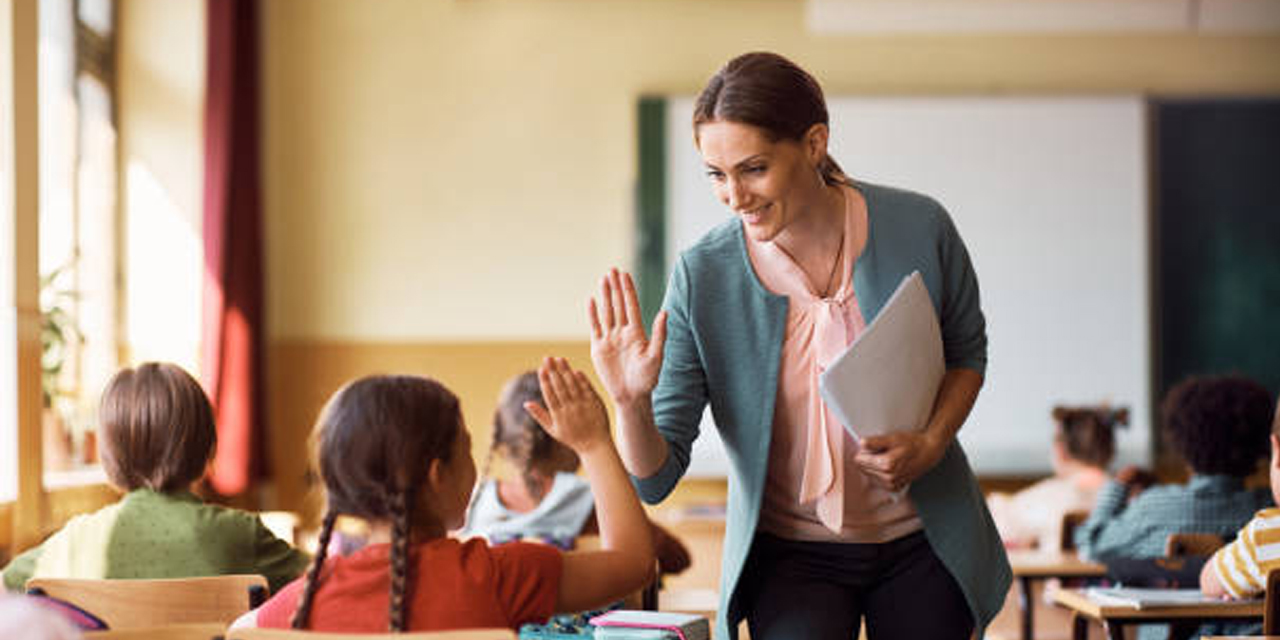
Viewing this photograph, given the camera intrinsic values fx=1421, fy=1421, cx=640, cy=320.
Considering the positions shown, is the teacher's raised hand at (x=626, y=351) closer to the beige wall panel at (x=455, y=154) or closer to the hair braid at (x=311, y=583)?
the hair braid at (x=311, y=583)

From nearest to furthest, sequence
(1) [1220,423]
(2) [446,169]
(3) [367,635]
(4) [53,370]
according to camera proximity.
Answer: (3) [367,635] → (1) [1220,423] → (4) [53,370] → (2) [446,169]

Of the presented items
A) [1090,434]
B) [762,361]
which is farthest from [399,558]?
[1090,434]

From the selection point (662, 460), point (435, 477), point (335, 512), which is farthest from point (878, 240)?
point (335, 512)

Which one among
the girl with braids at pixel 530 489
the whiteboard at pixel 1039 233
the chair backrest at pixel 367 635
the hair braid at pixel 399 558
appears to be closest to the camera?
the chair backrest at pixel 367 635

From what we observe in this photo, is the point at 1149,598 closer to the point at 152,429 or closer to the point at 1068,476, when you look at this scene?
the point at 152,429

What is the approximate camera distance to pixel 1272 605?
2.46 m

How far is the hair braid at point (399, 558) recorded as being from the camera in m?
1.66

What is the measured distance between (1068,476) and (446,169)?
311 centimetres

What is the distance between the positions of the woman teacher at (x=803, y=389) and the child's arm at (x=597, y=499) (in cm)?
9

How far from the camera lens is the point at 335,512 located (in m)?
1.73

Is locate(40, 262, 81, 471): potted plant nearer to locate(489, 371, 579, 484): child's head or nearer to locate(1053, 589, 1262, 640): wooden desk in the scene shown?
locate(489, 371, 579, 484): child's head

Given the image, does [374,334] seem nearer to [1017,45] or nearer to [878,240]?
[1017,45]

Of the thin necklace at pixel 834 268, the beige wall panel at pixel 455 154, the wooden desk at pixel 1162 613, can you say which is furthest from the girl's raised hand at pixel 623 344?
the beige wall panel at pixel 455 154

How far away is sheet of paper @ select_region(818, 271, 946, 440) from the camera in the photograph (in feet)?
5.83
